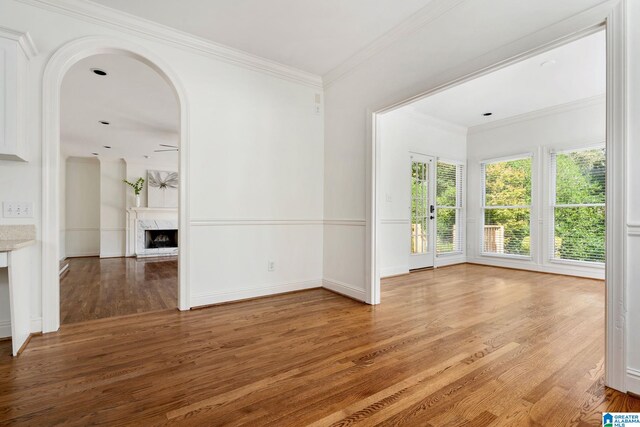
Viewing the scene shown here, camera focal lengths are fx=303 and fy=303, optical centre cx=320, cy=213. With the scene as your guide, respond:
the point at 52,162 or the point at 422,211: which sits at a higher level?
the point at 52,162

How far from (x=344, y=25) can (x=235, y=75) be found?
130cm

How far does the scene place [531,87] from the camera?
4.24 metres

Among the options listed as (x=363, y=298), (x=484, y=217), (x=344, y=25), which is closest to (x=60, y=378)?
(x=363, y=298)

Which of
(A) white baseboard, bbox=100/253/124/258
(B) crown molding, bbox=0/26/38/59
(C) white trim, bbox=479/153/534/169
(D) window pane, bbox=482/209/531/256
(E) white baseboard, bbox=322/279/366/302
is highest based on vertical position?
(B) crown molding, bbox=0/26/38/59

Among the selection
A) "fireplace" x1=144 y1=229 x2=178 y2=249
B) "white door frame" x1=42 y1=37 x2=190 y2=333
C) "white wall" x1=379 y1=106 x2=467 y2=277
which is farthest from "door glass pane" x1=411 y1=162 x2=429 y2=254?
"fireplace" x1=144 y1=229 x2=178 y2=249

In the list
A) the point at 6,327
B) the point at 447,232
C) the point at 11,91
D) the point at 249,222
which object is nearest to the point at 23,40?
the point at 11,91

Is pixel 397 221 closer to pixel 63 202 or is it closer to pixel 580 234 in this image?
pixel 580 234

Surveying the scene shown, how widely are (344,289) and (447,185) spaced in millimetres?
3557

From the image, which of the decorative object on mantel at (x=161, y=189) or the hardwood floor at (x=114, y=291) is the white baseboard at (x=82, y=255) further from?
the hardwood floor at (x=114, y=291)

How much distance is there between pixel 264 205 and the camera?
141 inches

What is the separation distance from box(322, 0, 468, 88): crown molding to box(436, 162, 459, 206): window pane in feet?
10.1

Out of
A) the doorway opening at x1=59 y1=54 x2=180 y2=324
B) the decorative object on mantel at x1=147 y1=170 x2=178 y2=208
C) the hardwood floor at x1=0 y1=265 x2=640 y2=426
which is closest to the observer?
the hardwood floor at x1=0 y1=265 x2=640 y2=426

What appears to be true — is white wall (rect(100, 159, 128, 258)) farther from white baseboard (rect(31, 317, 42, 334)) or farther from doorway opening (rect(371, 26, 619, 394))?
doorway opening (rect(371, 26, 619, 394))

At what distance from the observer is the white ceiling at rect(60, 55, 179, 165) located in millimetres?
3609
